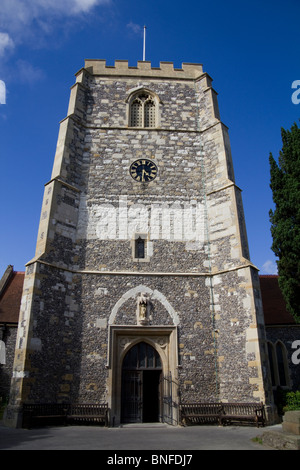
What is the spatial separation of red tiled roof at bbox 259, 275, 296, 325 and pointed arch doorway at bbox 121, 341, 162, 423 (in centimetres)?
694

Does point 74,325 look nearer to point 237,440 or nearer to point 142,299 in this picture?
point 142,299

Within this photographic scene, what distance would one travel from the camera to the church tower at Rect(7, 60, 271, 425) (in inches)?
458

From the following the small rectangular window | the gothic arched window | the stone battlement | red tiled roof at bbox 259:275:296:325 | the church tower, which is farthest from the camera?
the stone battlement

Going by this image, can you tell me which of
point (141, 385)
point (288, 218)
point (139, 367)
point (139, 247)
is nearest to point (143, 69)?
point (139, 247)

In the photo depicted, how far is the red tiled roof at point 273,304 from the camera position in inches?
672

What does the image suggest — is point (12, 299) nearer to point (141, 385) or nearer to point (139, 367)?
point (139, 367)

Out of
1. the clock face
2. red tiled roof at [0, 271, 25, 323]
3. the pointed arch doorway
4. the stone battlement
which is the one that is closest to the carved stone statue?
the pointed arch doorway

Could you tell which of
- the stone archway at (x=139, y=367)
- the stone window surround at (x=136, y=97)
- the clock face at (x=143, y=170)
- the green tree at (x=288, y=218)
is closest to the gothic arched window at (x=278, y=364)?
the green tree at (x=288, y=218)

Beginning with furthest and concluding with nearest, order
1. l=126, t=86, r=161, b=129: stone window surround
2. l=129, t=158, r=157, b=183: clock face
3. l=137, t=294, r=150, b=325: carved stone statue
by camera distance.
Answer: l=126, t=86, r=161, b=129: stone window surround
l=129, t=158, r=157, b=183: clock face
l=137, t=294, r=150, b=325: carved stone statue

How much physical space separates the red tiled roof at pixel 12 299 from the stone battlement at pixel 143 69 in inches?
465

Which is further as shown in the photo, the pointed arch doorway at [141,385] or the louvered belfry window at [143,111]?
the louvered belfry window at [143,111]

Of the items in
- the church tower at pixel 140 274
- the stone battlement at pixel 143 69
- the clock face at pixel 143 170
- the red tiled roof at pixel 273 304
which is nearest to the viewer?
the church tower at pixel 140 274

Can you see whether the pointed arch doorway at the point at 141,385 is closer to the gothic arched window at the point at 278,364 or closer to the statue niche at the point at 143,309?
the statue niche at the point at 143,309

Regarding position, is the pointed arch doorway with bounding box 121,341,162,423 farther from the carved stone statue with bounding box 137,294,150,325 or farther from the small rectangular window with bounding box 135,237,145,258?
the small rectangular window with bounding box 135,237,145,258
